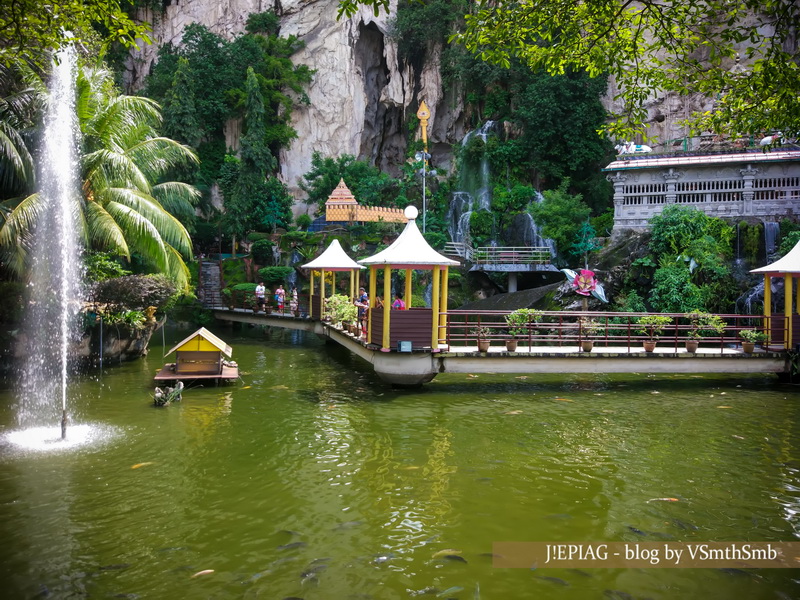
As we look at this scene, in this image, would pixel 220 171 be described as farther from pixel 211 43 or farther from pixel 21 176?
pixel 21 176

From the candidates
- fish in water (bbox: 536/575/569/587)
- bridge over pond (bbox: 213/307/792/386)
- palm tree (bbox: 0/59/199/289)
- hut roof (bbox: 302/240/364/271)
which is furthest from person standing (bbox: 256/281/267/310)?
fish in water (bbox: 536/575/569/587)

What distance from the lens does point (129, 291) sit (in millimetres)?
16062

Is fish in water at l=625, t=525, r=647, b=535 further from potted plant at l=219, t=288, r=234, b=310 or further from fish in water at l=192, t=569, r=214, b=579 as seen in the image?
potted plant at l=219, t=288, r=234, b=310

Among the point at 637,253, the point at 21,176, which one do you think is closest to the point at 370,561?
the point at 21,176

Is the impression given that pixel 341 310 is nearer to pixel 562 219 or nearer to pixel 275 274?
pixel 275 274

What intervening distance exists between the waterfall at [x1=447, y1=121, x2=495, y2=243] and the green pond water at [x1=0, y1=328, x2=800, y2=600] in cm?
1989

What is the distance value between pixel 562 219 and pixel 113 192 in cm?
1811

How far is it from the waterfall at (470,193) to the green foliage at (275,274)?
9.01 m

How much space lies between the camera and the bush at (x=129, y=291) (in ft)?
52.7

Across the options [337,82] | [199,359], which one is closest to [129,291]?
[199,359]

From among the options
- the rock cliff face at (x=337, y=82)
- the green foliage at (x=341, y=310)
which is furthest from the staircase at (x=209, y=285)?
the green foliage at (x=341, y=310)

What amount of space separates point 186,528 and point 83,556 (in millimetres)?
1010

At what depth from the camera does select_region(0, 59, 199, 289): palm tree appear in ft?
50.6

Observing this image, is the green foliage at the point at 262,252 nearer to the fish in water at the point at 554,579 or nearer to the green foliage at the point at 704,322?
the green foliage at the point at 704,322
